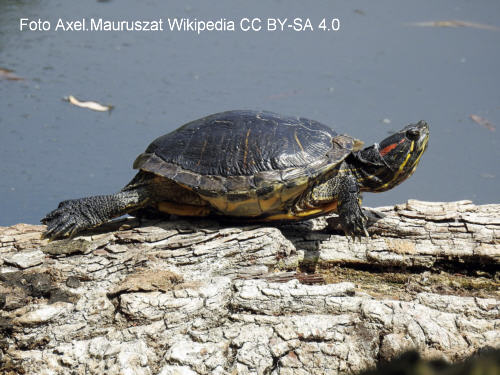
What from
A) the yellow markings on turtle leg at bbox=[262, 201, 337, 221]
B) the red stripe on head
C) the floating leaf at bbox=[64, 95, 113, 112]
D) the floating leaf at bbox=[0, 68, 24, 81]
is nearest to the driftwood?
the yellow markings on turtle leg at bbox=[262, 201, 337, 221]

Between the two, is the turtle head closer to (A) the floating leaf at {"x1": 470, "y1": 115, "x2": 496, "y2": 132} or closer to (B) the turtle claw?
(B) the turtle claw

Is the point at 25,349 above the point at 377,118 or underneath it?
underneath

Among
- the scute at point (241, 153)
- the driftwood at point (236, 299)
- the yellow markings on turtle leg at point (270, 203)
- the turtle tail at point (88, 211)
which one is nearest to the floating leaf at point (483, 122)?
the driftwood at point (236, 299)

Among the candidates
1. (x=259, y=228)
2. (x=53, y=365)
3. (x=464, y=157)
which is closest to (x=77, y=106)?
(x=259, y=228)

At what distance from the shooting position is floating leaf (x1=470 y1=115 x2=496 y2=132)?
15.3 feet

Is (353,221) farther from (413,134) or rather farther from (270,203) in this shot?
(413,134)

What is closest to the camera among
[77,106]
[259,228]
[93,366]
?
[93,366]

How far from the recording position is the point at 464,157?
4.36 metres

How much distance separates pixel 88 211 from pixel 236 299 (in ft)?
3.34

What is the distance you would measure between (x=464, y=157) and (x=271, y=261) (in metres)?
2.34

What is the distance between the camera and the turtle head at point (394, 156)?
319 centimetres

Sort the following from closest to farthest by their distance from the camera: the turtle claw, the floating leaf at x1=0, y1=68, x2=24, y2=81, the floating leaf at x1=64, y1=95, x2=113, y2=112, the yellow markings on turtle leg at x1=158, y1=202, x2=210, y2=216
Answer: the turtle claw → the yellow markings on turtle leg at x1=158, y1=202, x2=210, y2=216 → the floating leaf at x1=64, y1=95, x2=113, y2=112 → the floating leaf at x1=0, y1=68, x2=24, y2=81

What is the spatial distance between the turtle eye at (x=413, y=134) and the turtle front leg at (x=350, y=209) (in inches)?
17.6

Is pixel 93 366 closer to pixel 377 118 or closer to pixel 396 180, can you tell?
pixel 396 180
